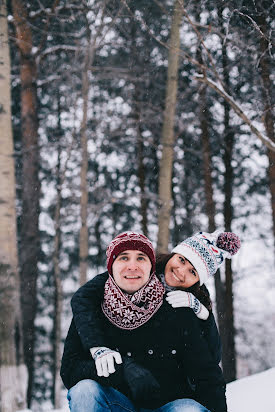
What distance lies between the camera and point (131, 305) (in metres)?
2.45

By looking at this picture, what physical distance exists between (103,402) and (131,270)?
0.70 m

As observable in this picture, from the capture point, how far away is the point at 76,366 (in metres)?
2.46

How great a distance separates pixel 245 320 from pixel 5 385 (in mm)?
11213

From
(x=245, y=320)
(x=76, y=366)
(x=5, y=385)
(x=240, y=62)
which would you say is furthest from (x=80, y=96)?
(x=245, y=320)

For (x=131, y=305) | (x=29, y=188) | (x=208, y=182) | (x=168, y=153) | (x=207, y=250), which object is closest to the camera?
(x=131, y=305)

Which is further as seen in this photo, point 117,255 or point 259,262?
point 259,262

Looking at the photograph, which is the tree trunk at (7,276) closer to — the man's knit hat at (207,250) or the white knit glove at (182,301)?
the man's knit hat at (207,250)

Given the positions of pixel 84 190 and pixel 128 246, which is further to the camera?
pixel 84 190

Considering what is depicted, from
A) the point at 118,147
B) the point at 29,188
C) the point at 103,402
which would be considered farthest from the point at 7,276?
the point at 118,147

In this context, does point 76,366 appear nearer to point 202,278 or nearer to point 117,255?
point 117,255

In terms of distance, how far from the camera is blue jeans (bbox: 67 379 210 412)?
2.27 metres

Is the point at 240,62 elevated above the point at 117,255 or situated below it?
above

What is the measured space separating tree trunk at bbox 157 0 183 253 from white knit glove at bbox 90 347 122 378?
448 centimetres

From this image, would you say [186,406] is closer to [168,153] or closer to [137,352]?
[137,352]
